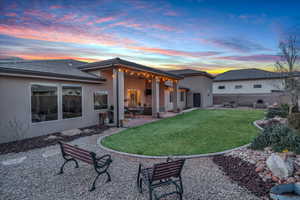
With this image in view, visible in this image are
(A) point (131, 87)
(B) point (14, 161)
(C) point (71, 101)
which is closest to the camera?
(B) point (14, 161)

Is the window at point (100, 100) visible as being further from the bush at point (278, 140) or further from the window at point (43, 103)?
the bush at point (278, 140)

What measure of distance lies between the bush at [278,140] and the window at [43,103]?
918 cm

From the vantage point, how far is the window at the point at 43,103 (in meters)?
7.56

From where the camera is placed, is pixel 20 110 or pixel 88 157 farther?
pixel 20 110

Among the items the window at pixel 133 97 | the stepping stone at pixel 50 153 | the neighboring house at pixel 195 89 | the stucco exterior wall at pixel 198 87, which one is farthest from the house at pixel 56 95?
the stucco exterior wall at pixel 198 87

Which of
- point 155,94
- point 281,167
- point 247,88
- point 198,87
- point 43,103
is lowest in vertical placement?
point 281,167

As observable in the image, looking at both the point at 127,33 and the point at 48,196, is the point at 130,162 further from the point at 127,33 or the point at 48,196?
the point at 127,33

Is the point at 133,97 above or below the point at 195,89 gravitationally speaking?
below

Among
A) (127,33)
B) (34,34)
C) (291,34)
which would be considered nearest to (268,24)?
(291,34)

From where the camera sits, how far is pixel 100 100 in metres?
11.0

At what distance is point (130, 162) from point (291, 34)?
1277 cm

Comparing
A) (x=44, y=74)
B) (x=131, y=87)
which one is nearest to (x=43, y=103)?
(x=44, y=74)

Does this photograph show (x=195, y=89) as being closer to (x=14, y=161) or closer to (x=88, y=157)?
(x=88, y=157)

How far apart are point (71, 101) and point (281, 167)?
9527 mm
